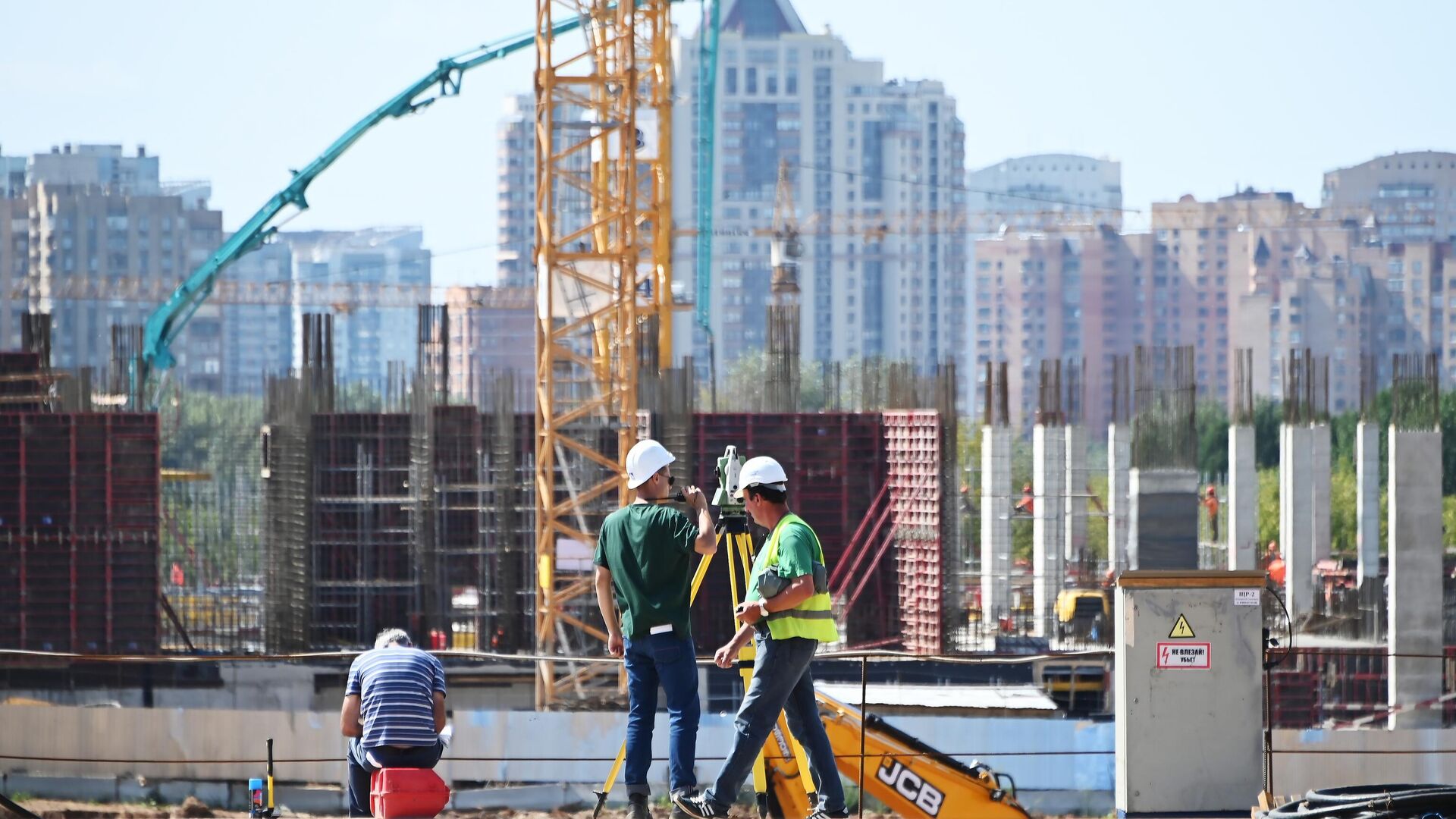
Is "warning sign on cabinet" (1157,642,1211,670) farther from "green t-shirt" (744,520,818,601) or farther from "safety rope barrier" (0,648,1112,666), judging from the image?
"green t-shirt" (744,520,818,601)

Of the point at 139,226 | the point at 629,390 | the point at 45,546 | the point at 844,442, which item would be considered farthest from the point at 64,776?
the point at 139,226

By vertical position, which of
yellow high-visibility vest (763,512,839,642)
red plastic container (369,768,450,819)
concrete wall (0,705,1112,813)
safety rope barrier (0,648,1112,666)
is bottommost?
concrete wall (0,705,1112,813)

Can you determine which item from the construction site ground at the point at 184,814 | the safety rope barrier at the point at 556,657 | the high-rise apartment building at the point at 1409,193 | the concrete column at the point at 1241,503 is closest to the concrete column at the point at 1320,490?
the concrete column at the point at 1241,503

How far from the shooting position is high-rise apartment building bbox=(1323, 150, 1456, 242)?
408 ft

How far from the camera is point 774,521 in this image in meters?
6.91

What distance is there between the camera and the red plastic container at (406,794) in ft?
21.7

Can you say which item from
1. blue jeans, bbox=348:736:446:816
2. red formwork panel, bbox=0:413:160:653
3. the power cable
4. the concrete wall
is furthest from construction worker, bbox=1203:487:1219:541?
blue jeans, bbox=348:736:446:816

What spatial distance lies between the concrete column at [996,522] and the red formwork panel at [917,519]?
2.88 metres

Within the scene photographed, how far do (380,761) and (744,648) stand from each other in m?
1.50

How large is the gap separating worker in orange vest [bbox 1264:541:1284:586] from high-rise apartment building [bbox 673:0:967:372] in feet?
296

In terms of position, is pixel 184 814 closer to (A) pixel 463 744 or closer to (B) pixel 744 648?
(B) pixel 744 648

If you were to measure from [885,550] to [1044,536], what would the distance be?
15.5 ft

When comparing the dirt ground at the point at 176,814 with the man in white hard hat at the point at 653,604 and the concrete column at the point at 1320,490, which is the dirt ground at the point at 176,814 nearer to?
the man in white hard hat at the point at 653,604

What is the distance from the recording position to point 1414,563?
2222 centimetres
